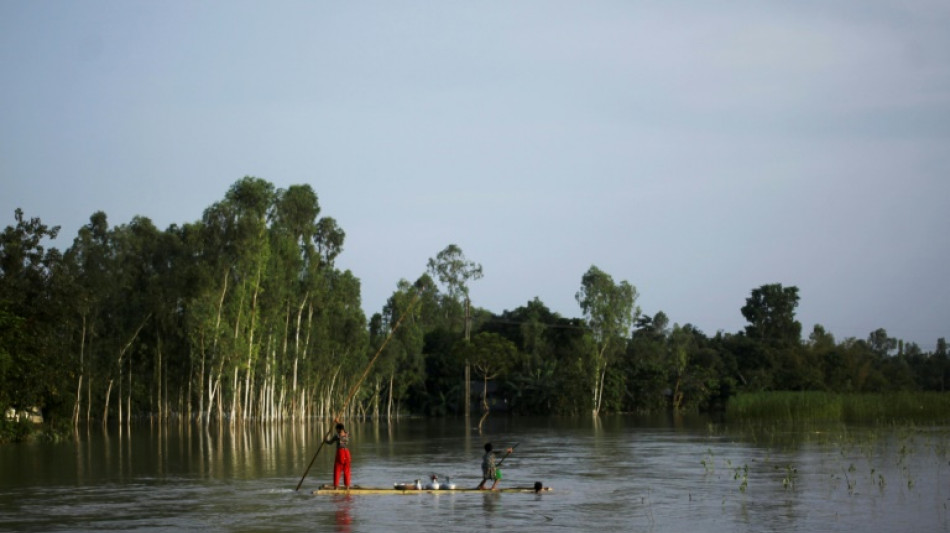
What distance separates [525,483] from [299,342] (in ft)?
193

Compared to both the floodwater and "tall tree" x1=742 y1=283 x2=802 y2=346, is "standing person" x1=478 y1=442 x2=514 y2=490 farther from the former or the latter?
"tall tree" x1=742 y1=283 x2=802 y2=346

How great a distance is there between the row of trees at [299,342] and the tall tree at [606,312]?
17cm

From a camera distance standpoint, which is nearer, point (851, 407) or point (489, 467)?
point (489, 467)

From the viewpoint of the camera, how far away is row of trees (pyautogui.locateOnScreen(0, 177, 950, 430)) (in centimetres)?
5334

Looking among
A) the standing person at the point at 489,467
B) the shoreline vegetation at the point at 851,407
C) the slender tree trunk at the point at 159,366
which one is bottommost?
the shoreline vegetation at the point at 851,407

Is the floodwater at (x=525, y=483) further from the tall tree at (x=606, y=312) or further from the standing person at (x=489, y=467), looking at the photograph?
the tall tree at (x=606, y=312)

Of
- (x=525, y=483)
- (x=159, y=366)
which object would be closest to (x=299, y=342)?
(x=159, y=366)

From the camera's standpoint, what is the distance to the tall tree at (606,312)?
101 m

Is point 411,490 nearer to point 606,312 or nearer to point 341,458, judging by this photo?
point 341,458

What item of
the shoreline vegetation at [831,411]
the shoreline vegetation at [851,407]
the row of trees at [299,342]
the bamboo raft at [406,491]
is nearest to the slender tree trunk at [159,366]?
the row of trees at [299,342]

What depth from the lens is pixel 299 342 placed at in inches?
3310

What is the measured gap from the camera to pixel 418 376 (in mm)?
101812

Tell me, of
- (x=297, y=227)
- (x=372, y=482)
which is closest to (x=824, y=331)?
(x=297, y=227)

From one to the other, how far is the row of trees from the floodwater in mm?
8495
